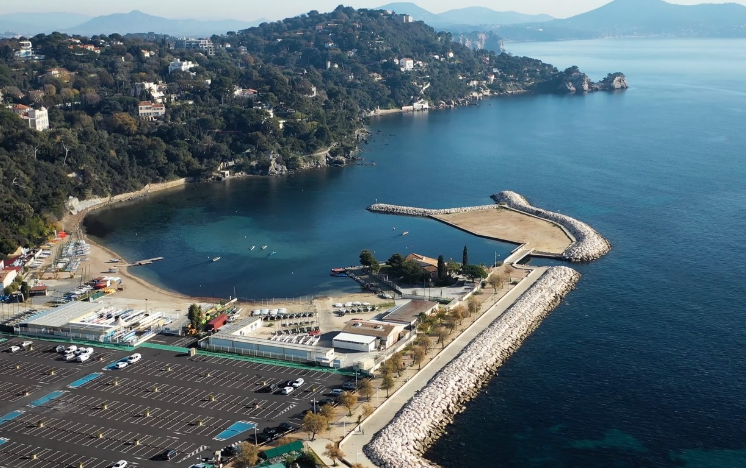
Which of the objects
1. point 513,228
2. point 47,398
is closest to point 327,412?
point 47,398

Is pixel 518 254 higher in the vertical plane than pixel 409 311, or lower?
higher

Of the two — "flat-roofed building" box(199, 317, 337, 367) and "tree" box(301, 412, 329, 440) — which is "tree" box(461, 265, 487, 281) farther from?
"tree" box(301, 412, 329, 440)

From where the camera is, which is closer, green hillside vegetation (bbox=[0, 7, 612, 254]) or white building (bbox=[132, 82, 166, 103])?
green hillside vegetation (bbox=[0, 7, 612, 254])

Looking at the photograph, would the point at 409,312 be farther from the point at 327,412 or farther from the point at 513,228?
the point at 513,228

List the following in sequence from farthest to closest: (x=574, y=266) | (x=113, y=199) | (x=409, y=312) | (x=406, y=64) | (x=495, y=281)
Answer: (x=406, y=64) → (x=113, y=199) → (x=574, y=266) → (x=495, y=281) → (x=409, y=312)

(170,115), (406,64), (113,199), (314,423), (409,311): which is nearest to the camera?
(314,423)

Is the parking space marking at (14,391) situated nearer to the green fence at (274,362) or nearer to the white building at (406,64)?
the green fence at (274,362)

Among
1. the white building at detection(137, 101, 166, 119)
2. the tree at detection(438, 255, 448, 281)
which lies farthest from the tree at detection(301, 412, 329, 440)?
the white building at detection(137, 101, 166, 119)
